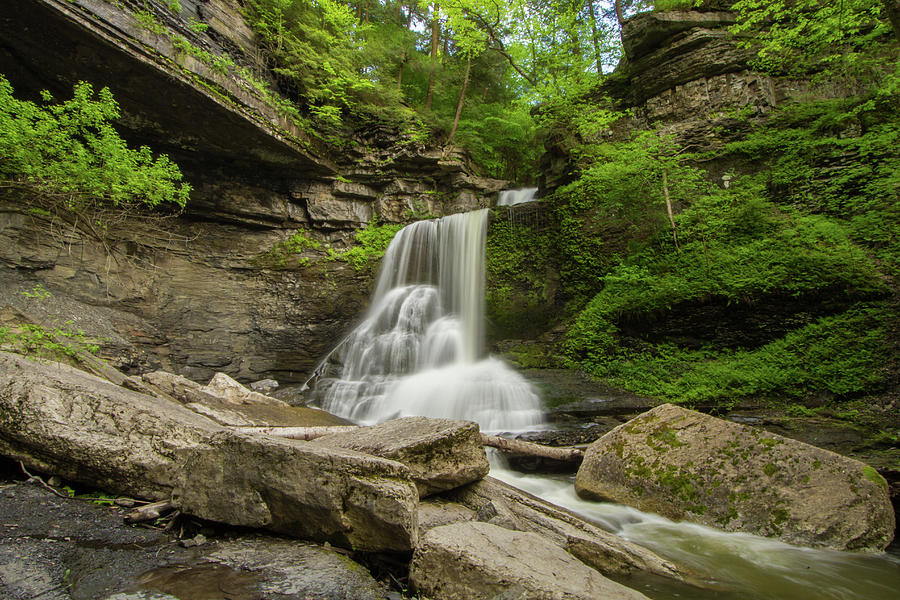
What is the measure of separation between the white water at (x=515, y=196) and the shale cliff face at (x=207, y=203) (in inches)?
22.0

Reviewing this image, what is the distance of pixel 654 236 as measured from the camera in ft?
33.1

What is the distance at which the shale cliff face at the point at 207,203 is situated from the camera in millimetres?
8758

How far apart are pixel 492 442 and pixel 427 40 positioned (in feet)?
66.4

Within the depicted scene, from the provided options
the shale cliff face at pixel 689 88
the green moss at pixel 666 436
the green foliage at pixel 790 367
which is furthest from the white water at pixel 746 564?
the shale cliff face at pixel 689 88

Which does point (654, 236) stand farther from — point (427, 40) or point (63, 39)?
point (427, 40)

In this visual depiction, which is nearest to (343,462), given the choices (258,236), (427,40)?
(258,236)

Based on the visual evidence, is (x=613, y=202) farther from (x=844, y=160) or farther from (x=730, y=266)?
(x=844, y=160)

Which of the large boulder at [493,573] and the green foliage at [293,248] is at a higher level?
the green foliage at [293,248]

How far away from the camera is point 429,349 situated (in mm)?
10992

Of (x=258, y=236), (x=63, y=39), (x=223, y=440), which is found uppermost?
(x=63, y=39)

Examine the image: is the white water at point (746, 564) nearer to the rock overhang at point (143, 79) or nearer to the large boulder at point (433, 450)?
the large boulder at point (433, 450)

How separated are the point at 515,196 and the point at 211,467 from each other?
13.9 meters

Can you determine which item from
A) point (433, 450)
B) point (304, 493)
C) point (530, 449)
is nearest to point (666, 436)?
point (530, 449)

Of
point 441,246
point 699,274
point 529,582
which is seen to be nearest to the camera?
point 529,582
